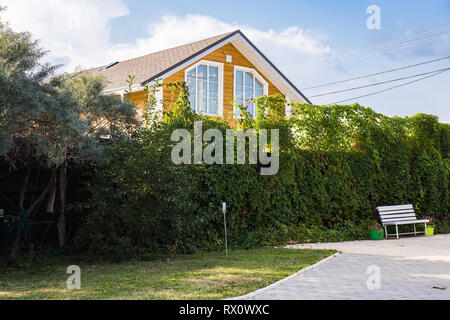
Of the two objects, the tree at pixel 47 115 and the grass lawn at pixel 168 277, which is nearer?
the grass lawn at pixel 168 277

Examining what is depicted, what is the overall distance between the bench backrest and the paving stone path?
3208 millimetres

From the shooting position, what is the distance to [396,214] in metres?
15.1

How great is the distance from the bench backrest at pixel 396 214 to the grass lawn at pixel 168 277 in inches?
200

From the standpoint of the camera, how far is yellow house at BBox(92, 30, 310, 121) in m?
18.2

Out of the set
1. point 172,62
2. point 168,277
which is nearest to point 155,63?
point 172,62

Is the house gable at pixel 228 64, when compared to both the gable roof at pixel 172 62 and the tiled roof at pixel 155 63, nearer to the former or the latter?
the gable roof at pixel 172 62

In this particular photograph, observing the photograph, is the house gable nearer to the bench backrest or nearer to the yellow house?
the yellow house

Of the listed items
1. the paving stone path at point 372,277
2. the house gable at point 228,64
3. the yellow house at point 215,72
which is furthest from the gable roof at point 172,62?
the paving stone path at point 372,277

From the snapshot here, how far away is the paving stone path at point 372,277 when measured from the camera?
20.1 ft

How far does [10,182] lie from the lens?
10109 mm

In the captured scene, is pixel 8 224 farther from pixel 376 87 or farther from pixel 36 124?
pixel 376 87

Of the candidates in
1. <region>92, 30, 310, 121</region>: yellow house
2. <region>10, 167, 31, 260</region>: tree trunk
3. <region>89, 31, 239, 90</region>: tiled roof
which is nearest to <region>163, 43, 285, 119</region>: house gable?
<region>92, 30, 310, 121</region>: yellow house
